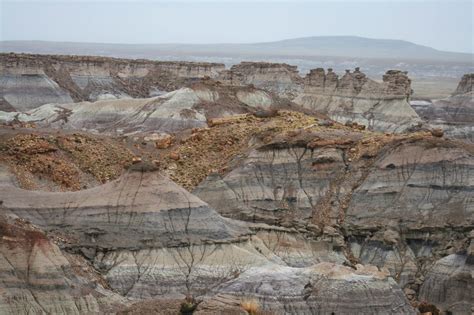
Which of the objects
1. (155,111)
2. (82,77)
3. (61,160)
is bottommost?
(61,160)

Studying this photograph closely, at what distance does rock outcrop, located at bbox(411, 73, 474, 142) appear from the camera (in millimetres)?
89375

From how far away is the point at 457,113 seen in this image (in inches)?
3782

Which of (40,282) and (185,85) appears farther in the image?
(185,85)

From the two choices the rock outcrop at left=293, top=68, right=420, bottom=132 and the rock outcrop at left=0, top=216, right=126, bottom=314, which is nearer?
the rock outcrop at left=0, top=216, right=126, bottom=314

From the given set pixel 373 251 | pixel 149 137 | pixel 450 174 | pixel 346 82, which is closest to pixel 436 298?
pixel 373 251

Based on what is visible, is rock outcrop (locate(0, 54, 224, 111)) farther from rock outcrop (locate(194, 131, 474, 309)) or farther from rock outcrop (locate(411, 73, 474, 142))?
rock outcrop (locate(194, 131, 474, 309))

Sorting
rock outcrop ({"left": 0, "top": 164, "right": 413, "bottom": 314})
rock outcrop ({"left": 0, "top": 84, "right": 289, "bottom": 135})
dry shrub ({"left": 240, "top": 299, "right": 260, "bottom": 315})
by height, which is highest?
rock outcrop ({"left": 0, "top": 84, "right": 289, "bottom": 135})

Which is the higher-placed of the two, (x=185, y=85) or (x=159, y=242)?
(x=185, y=85)

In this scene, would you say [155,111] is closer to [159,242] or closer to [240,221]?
[240,221]

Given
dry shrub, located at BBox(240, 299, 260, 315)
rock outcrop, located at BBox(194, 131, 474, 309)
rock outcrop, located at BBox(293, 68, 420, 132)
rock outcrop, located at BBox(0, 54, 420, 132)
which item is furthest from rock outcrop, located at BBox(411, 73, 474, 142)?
dry shrub, located at BBox(240, 299, 260, 315)

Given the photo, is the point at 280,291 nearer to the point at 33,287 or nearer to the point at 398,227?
the point at 33,287

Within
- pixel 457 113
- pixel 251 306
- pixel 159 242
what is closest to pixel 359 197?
pixel 159 242

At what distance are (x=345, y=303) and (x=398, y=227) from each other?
40.0 feet

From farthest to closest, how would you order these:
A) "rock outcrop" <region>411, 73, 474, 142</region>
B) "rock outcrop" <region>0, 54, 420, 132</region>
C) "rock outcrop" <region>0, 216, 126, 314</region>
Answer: "rock outcrop" <region>411, 73, 474, 142</region>, "rock outcrop" <region>0, 54, 420, 132</region>, "rock outcrop" <region>0, 216, 126, 314</region>
